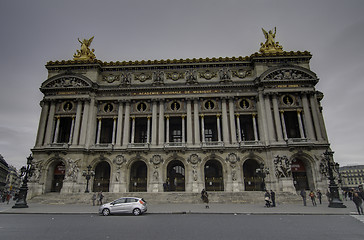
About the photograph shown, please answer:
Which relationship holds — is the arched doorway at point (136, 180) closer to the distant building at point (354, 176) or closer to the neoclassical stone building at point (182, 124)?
the neoclassical stone building at point (182, 124)

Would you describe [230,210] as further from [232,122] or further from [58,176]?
[58,176]

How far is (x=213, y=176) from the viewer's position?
117ft

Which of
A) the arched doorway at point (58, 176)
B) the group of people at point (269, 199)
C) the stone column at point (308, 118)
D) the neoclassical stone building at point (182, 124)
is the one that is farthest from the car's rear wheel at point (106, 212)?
the stone column at point (308, 118)

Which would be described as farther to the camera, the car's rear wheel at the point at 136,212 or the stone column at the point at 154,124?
the stone column at the point at 154,124

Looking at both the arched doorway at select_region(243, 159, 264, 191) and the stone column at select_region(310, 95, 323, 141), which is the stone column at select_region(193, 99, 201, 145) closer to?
the arched doorway at select_region(243, 159, 264, 191)

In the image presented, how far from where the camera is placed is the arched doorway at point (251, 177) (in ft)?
108

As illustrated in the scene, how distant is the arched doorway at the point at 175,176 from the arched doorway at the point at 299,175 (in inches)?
632

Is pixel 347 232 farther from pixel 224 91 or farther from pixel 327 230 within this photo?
pixel 224 91

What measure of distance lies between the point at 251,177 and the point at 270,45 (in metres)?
22.0

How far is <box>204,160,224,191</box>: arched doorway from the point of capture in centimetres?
3328

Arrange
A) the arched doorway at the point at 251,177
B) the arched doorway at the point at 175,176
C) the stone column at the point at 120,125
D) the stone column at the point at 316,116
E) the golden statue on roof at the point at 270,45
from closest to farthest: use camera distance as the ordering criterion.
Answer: the arched doorway at the point at 251,177
the stone column at the point at 316,116
the arched doorway at the point at 175,176
the stone column at the point at 120,125
the golden statue on roof at the point at 270,45

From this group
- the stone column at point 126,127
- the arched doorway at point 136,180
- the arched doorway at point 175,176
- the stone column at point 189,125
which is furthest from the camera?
the stone column at point 126,127

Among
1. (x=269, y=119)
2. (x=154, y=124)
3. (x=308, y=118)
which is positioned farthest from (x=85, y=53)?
(x=308, y=118)

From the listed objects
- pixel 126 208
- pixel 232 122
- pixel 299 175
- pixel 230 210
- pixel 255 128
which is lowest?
pixel 230 210
